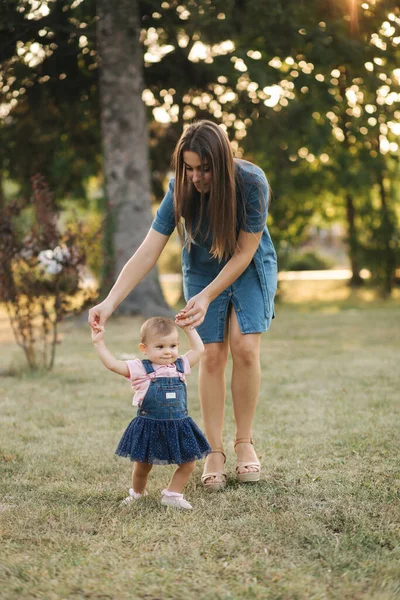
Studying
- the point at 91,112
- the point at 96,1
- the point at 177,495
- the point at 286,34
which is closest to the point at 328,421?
the point at 177,495

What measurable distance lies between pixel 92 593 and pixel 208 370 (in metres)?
1.67

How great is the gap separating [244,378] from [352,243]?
14.8m

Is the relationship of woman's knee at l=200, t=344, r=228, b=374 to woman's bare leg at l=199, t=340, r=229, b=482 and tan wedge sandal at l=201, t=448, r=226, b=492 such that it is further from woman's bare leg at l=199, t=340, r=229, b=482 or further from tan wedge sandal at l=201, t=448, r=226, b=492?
tan wedge sandal at l=201, t=448, r=226, b=492

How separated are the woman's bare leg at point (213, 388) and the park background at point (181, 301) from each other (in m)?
0.26

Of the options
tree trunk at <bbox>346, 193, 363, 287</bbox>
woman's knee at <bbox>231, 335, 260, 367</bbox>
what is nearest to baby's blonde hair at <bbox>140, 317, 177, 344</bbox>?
woman's knee at <bbox>231, 335, 260, 367</bbox>

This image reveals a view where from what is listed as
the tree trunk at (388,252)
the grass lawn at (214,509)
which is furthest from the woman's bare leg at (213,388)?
the tree trunk at (388,252)

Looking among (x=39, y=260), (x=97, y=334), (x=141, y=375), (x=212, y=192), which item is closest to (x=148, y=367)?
(x=141, y=375)

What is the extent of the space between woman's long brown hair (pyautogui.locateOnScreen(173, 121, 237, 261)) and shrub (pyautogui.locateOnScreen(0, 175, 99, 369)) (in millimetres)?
3296

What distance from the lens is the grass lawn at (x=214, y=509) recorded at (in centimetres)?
254

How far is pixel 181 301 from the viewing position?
52.5 feet

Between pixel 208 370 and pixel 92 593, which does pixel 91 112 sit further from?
pixel 92 593

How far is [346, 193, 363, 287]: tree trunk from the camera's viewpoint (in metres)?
18.2

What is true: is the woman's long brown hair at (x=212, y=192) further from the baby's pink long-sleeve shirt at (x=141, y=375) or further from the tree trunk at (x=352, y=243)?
the tree trunk at (x=352, y=243)

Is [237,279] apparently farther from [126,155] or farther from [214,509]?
[126,155]
